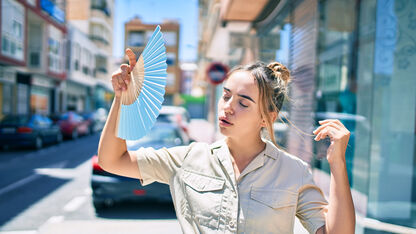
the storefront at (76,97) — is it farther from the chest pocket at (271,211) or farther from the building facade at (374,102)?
the chest pocket at (271,211)

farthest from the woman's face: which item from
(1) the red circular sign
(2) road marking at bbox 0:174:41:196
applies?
(1) the red circular sign

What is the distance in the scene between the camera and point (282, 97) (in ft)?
5.11

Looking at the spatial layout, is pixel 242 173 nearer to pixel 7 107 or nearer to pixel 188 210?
pixel 188 210

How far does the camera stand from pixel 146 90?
1272 mm

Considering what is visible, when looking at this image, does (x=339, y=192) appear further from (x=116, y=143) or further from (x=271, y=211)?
(x=116, y=143)

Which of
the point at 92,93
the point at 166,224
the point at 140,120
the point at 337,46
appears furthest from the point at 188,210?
the point at 92,93

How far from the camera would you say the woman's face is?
141 cm

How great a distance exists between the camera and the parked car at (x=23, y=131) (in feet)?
36.7

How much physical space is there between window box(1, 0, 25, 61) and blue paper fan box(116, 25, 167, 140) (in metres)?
17.1

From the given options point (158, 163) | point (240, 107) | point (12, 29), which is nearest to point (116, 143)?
point (158, 163)

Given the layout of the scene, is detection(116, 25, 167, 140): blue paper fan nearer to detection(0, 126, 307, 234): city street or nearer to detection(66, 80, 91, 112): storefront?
detection(0, 126, 307, 234): city street

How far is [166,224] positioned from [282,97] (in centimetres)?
261

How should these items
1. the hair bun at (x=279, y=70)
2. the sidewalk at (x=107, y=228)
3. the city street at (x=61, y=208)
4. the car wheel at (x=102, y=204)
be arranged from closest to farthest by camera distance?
the hair bun at (x=279, y=70) → the sidewalk at (x=107, y=228) → the city street at (x=61, y=208) → the car wheel at (x=102, y=204)

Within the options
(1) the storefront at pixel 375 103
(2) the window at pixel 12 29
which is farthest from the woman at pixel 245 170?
(2) the window at pixel 12 29
